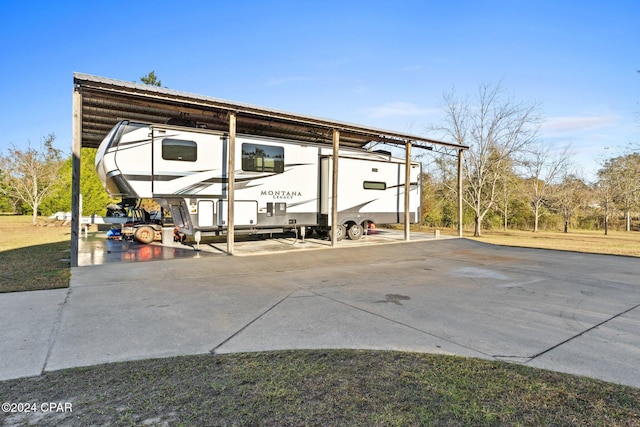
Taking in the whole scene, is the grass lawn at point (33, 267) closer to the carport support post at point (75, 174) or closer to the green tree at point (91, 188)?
the carport support post at point (75, 174)

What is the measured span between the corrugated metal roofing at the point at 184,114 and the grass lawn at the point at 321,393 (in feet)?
A: 25.2

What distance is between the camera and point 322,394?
2.69 m

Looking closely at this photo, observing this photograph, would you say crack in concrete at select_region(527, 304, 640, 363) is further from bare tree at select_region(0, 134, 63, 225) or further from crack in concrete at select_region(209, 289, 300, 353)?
bare tree at select_region(0, 134, 63, 225)

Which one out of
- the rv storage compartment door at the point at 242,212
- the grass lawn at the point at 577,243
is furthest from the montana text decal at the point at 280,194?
the grass lawn at the point at 577,243

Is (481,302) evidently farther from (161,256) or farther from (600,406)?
(161,256)

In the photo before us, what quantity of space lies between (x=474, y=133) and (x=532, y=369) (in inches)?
829

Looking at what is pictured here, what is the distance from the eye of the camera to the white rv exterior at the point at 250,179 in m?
10.2

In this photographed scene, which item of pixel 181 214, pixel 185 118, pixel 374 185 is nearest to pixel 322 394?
pixel 181 214

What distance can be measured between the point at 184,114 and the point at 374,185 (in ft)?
23.9

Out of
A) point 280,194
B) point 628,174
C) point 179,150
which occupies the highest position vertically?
point 628,174

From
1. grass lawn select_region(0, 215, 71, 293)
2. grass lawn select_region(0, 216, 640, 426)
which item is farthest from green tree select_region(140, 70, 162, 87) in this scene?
grass lawn select_region(0, 216, 640, 426)

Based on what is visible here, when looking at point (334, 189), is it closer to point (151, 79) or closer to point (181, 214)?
point (181, 214)

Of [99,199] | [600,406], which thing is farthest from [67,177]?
[600,406]

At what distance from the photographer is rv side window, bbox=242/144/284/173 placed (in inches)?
466
